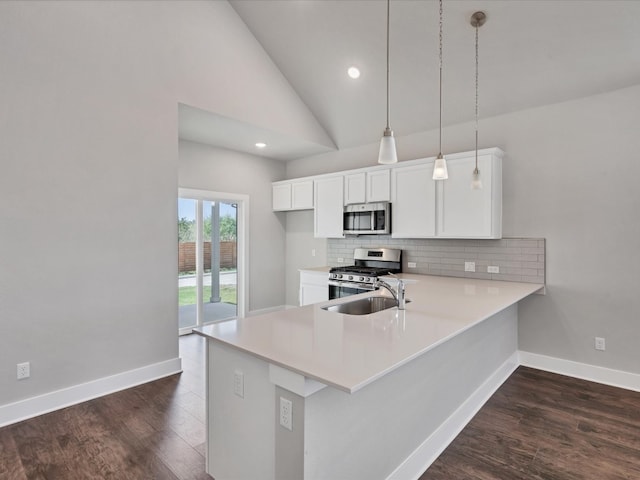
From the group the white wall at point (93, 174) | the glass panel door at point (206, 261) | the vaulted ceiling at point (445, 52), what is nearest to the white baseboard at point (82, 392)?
the white wall at point (93, 174)

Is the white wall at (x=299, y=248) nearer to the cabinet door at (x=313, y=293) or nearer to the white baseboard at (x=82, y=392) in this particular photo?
the cabinet door at (x=313, y=293)

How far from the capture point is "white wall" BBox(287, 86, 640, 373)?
3.26m

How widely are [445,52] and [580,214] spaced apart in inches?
82.2

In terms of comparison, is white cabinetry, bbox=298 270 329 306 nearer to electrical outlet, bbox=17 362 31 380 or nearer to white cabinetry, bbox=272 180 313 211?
white cabinetry, bbox=272 180 313 211

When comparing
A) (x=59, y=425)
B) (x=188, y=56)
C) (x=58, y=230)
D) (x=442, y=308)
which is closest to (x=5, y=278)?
(x=58, y=230)

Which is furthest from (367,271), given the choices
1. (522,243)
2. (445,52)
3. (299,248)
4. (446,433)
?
(445,52)

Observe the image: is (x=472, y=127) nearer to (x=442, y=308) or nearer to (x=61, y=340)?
(x=442, y=308)

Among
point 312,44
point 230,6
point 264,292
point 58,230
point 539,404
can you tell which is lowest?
point 539,404

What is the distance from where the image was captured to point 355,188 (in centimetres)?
488

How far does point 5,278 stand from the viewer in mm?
2668

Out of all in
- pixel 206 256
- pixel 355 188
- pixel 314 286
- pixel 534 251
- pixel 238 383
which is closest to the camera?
pixel 238 383

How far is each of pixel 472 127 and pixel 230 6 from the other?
3105 millimetres

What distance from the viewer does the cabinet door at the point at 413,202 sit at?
13.6ft

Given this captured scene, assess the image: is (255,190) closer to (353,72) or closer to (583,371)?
(353,72)
